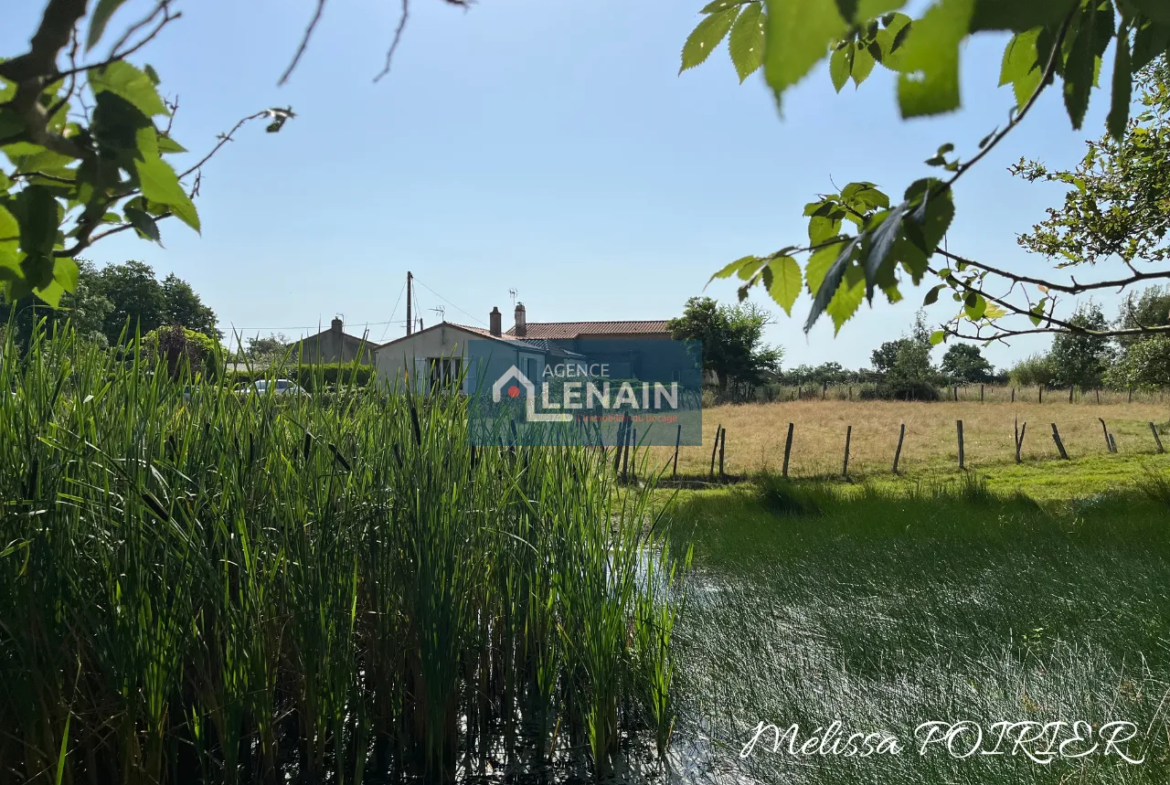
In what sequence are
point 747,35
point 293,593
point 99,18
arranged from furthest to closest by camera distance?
point 293,593
point 747,35
point 99,18

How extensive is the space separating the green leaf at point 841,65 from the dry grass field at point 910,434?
9.99m

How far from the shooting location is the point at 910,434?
16531mm

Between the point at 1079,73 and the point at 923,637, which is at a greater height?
the point at 1079,73

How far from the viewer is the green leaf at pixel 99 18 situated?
1.95 feet

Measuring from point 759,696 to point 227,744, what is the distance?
210cm

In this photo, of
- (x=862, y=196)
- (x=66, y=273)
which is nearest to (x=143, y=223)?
(x=66, y=273)

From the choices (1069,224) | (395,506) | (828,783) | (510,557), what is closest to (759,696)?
(828,783)

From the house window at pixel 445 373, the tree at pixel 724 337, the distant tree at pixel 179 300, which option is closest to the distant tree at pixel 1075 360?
the tree at pixel 724 337

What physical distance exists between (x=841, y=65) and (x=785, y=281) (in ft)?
1.99

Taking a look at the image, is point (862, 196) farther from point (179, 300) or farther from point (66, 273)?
point (179, 300)

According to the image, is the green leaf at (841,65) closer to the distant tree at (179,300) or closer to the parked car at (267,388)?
the parked car at (267,388)

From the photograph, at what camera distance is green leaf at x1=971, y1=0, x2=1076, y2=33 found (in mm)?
467

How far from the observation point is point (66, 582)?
2080 millimetres

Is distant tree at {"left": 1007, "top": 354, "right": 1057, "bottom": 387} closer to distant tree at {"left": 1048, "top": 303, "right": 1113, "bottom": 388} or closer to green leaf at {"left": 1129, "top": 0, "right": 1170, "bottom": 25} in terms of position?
distant tree at {"left": 1048, "top": 303, "right": 1113, "bottom": 388}
